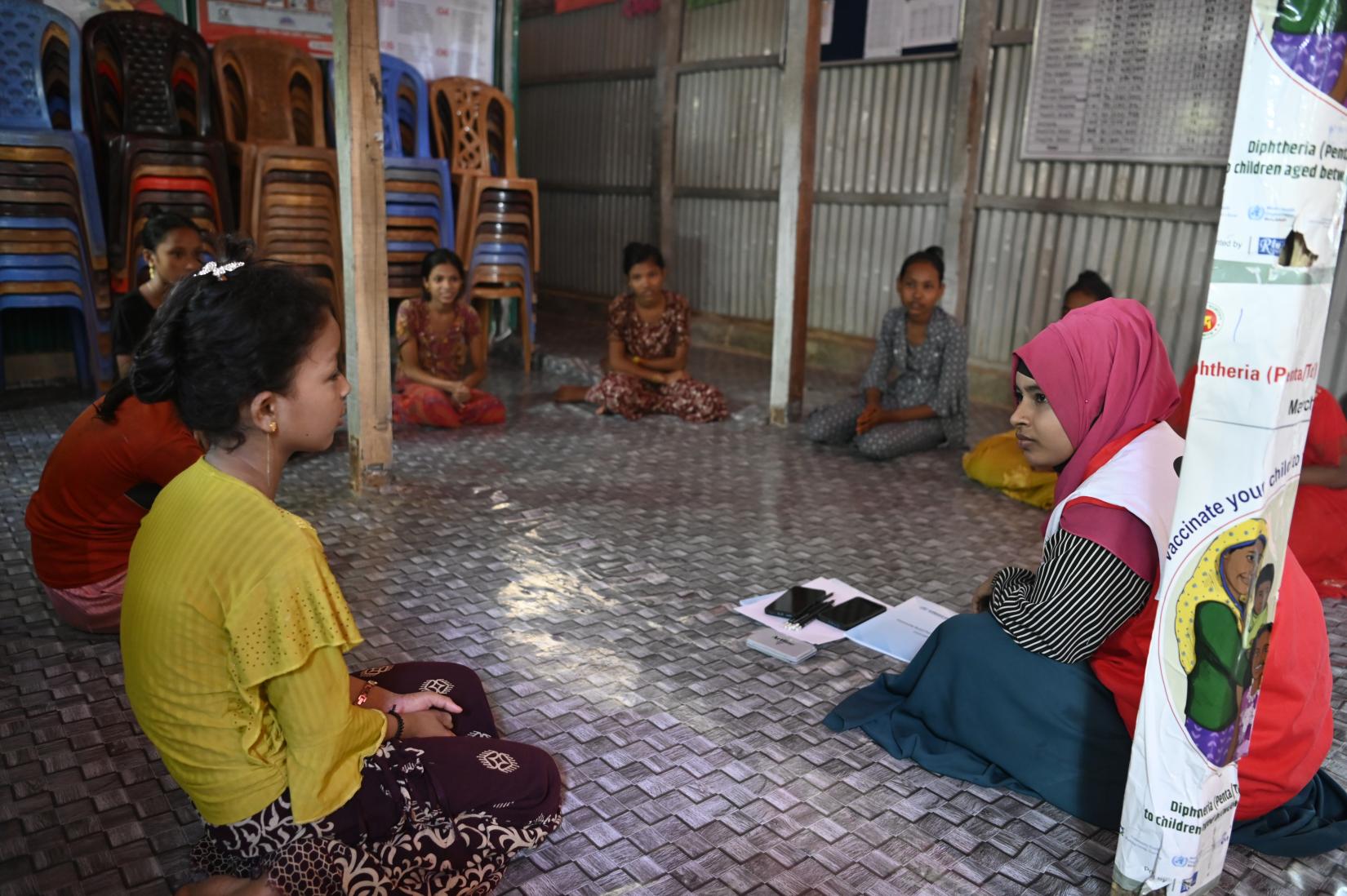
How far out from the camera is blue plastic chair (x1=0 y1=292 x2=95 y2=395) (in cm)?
501

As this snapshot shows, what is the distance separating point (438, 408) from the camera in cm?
521

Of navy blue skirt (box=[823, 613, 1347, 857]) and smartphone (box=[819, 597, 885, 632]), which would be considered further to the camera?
smartphone (box=[819, 597, 885, 632])

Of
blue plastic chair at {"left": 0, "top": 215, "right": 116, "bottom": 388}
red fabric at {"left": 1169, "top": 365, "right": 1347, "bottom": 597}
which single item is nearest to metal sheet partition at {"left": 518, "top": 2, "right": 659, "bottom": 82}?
blue plastic chair at {"left": 0, "top": 215, "right": 116, "bottom": 388}

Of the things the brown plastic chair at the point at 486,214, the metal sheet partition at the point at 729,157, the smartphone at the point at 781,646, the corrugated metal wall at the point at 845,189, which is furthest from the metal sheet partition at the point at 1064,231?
the smartphone at the point at 781,646

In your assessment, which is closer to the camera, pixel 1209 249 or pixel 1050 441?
pixel 1050 441

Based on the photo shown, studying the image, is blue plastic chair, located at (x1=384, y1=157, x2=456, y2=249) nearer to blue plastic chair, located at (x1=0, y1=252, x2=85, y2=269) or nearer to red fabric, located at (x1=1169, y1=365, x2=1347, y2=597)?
blue plastic chair, located at (x1=0, y1=252, x2=85, y2=269)

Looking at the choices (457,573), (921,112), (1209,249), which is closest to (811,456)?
(457,573)

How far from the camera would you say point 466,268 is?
6.37 metres

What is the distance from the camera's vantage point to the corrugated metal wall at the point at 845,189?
573 centimetres

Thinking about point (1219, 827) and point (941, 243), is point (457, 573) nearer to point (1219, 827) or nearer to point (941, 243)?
point (1219, 827)

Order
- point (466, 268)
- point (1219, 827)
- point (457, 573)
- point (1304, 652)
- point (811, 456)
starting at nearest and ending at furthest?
point (1219, 827) < point (1304, 652) < point (457, 573) < point (811, 456) < point (466, 268)

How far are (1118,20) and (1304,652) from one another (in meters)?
4.98

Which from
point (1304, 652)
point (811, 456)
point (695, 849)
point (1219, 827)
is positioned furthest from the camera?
point (811, 456)

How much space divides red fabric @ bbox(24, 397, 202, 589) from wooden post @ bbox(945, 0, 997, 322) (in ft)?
17.1
